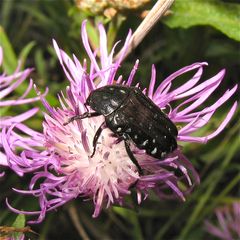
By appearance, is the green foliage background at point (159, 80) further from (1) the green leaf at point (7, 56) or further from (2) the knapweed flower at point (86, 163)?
(2) the knapweed flower at point (86, 163)

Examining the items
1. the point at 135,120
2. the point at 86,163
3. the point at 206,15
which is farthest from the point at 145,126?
the point at 206,15

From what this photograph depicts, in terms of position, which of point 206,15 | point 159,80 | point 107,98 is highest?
point 206,15

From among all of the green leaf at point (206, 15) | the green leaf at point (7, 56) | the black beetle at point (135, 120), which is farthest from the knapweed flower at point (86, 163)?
the green leaf at point (7, 56)

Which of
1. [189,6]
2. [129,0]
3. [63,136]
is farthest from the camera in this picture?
[189,6]

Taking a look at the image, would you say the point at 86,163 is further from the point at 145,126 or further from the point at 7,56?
the point at 7,56

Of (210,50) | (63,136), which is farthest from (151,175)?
(210,50)

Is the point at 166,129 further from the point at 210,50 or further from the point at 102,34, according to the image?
the point at 210,50
